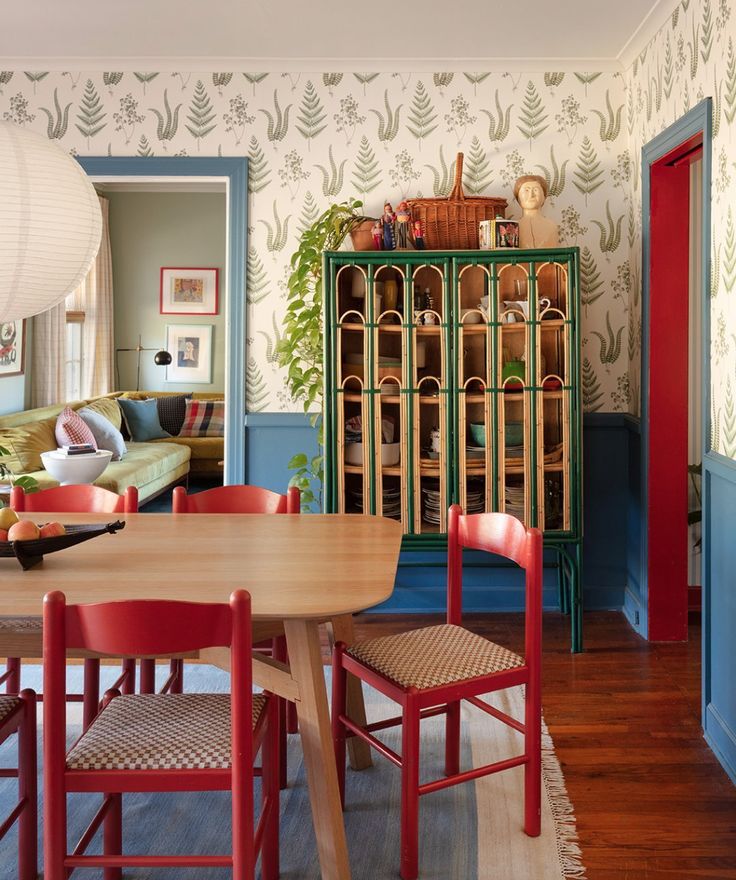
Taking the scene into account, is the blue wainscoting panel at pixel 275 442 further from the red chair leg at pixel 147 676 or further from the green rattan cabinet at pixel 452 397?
the red chair leg at pixel 147 676

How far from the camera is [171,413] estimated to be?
330 inches

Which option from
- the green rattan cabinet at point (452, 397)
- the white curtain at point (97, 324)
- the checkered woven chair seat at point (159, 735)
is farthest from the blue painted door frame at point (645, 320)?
the white curtain at point (97, 324)

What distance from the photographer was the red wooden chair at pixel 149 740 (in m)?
1.75

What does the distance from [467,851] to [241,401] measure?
2.70 m

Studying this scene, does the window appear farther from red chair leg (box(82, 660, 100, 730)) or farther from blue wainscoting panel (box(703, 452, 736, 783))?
blue wainscoting panel (box(703, 452, 736, 783))

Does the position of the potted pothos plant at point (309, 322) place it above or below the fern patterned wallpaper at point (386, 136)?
below

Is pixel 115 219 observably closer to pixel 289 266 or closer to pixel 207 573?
pixel 289 266

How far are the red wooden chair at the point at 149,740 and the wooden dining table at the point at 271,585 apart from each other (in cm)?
14

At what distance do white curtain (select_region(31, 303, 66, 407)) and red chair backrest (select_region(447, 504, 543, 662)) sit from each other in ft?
18.5

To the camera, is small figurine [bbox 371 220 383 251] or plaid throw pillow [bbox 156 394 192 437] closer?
small figurine [bbox 371 220 383 251]

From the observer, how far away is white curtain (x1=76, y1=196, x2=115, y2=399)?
28.6 feet

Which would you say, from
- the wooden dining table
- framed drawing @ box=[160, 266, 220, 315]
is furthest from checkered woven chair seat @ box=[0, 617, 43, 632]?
framed drawing @ box=[160, 266, 220, 315]

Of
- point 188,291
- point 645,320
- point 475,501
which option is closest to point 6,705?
point 475,501

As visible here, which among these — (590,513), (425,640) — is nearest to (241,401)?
(590,513)
